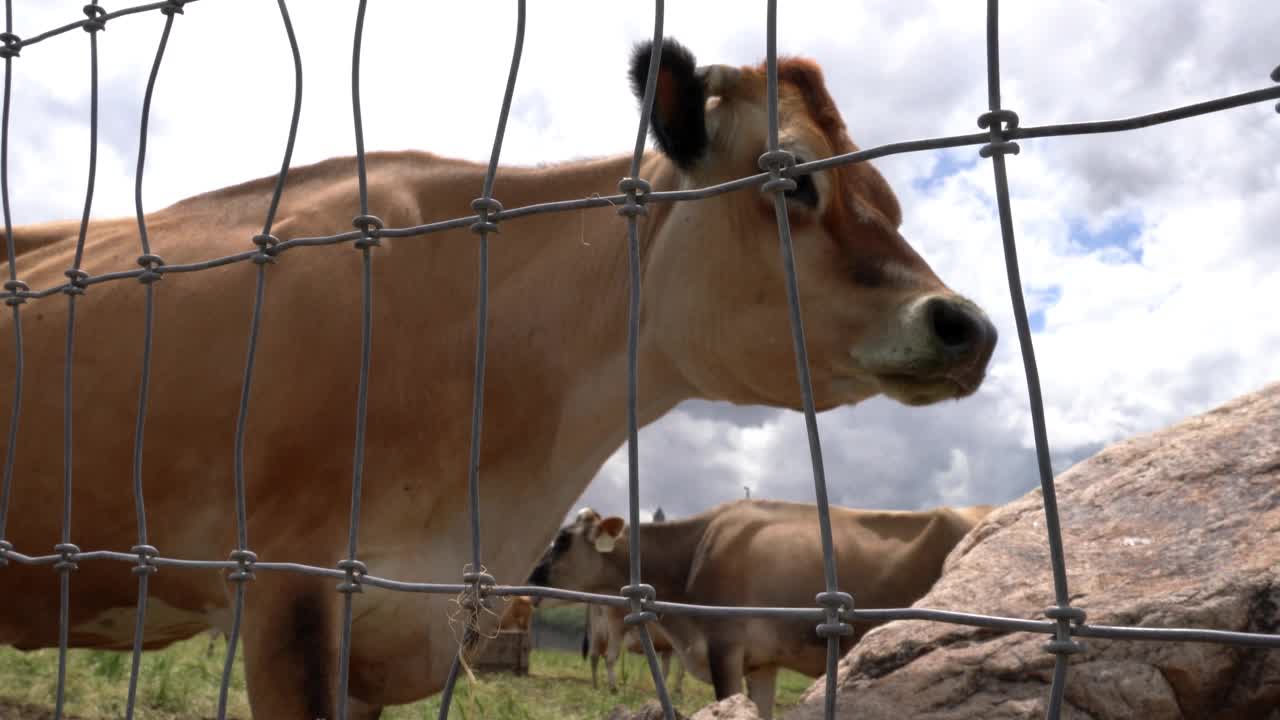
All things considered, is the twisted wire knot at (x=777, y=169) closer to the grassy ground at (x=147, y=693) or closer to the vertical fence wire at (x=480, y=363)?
the vertical fence wire at (x=480, y=363)

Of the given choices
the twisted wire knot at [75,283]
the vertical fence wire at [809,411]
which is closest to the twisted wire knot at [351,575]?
the vertical fence wire at [809,411]

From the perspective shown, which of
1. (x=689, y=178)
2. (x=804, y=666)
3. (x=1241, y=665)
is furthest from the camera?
(x=804, y=666)

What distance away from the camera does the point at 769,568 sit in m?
11.9

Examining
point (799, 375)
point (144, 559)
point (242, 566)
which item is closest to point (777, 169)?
point (799, 375)

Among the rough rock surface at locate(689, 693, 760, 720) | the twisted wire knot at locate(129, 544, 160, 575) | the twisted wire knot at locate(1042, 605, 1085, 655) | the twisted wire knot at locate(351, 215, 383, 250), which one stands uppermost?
the twisted wire knot at locate(351, 215, 383, 250)

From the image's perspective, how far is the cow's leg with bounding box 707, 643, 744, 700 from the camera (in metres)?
11.0

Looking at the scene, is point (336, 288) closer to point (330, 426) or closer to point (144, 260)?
point (330, 426)

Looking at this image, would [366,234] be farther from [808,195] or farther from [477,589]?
[808,195]

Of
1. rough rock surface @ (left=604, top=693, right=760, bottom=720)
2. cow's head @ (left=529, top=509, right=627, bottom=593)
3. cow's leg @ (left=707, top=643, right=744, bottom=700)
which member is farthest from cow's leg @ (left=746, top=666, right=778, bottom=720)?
rough rock surface @ (left=604, top=693, right=760, bottom=720)

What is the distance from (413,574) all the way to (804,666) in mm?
8901

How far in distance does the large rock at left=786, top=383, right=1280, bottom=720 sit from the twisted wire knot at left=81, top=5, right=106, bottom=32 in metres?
2.05

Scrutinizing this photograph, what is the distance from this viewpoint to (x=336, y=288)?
3121 millimetres

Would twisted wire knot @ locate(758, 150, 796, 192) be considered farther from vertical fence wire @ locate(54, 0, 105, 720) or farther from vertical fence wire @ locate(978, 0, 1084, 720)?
vertical fence wire @ locate(54, 0, 105, 720)

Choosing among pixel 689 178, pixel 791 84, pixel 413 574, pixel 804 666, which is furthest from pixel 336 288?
pixel 804 666
